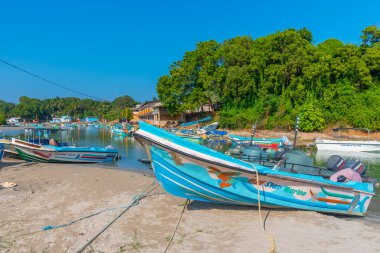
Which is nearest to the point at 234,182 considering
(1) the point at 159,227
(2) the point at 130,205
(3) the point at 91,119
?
(1) the point at 159,227

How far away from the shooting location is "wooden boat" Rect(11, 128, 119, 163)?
650 inches

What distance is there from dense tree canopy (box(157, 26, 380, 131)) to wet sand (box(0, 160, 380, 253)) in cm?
3290

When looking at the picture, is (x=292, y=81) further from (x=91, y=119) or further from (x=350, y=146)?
(x=91, y=119)

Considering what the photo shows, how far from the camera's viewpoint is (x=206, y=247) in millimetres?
5297

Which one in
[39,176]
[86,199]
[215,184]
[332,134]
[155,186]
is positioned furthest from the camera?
[332,134]

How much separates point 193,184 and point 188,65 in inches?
1771

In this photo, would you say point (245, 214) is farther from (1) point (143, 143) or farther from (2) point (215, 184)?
(1) point (143, 143)

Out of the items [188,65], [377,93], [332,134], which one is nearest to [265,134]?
[332,134]

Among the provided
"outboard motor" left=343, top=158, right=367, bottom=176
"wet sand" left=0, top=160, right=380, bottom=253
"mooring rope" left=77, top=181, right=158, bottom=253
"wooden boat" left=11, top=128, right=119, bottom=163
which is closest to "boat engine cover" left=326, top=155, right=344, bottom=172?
"outboard motor" left=343, top=158, right=367, bottom=176

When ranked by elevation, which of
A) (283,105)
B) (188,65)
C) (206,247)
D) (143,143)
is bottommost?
(206,247)

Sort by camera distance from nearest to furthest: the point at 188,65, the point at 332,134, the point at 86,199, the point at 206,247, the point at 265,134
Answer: the point at 206,247 → the point at 86,199 → the point at 332,134 → the point at 265,134 → the point at 188,65

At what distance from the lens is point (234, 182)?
6.86 meters

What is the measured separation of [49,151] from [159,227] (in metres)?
12.8

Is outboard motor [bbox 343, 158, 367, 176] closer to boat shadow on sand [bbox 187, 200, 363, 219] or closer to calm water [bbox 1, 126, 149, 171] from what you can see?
boat shadow on sand [bbox 187, 200, 363, 219]
